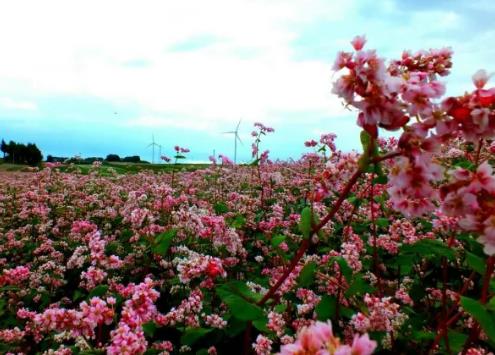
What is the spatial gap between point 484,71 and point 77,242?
5.57 m

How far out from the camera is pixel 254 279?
162 inches

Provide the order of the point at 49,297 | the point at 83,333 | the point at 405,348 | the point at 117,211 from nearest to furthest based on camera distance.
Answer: the point at 83,333 → the point at 405,348 → the point at 49,297 → the point at 117,211

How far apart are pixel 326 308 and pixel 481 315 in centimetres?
109

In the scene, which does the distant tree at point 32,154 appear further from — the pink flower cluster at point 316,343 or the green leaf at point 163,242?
the pink flower cluster at point 316,343

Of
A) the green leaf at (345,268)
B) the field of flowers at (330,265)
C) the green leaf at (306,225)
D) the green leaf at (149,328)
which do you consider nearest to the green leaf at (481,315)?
the field of flowers at (330,265)

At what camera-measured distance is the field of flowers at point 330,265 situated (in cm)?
155

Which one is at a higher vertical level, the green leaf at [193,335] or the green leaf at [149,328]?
the green leaf at [149,328]

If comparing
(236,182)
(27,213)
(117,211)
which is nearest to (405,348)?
(117,211)

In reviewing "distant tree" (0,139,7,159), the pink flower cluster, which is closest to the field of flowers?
the pink flower cluster

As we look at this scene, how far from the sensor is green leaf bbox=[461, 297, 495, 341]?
1905mm

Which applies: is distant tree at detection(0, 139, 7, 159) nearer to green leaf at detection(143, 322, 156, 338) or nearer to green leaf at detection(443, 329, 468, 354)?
green leaf at detection(143, 322, 156, 338)

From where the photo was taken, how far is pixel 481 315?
1.96 m

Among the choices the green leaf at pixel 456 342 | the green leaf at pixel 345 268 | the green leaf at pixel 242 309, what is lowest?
the green leaf at pixel 456 342

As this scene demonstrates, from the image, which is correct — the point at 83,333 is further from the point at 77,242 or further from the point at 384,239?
the point at 77,242
